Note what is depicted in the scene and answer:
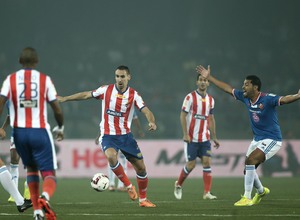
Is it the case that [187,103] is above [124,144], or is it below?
above

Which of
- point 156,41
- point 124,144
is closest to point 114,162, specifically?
point 124,144

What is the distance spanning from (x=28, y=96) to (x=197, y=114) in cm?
647

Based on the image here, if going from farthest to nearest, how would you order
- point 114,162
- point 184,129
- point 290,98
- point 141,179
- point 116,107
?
point 184,129 < point 116,107 < point 114,162 < point 141,179 < point 290,98

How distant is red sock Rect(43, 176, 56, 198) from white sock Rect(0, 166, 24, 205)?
193cm

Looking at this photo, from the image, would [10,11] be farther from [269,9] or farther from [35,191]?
[35,191]

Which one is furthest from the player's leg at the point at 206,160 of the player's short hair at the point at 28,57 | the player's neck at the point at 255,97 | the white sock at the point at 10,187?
the player's short hair at the point at 28,57

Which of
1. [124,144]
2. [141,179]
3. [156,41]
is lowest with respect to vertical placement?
[141,179]

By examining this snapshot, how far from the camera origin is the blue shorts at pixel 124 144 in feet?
36.6

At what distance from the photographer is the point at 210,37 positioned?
3244 cm

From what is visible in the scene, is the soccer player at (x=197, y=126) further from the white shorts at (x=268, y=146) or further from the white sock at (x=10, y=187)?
the white sock at (x=10, y=187)

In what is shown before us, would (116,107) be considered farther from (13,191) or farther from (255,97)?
(13,191)

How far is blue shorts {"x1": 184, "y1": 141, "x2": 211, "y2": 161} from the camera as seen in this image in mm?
13656

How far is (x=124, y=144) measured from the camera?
1124 cm

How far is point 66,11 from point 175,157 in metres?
13.3
